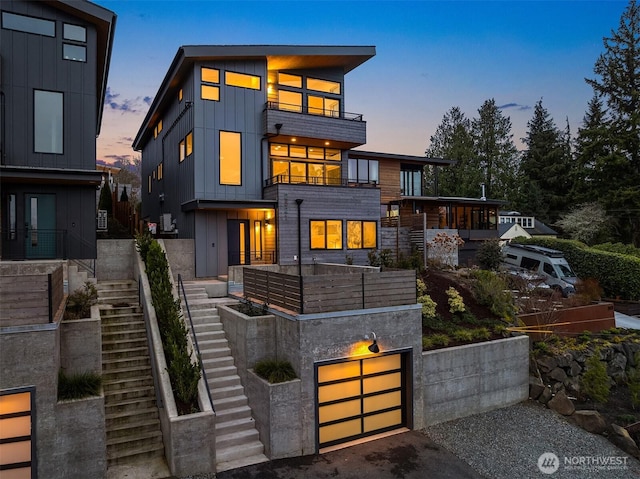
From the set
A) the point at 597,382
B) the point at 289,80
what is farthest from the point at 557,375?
the point at 289,80

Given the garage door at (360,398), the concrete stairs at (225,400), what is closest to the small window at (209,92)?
the concrete stairs at (225,400)

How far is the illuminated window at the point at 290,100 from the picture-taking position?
19391mm

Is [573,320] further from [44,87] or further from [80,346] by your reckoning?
[44,87]

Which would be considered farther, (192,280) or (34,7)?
(192,280)

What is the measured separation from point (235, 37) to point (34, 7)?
14.9 metres

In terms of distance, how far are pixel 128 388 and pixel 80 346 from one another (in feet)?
5.24

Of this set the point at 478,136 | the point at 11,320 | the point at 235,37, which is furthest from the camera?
the point at 478,136

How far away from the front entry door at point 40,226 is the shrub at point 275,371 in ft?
31.7

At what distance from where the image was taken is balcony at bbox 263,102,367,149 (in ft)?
59.4

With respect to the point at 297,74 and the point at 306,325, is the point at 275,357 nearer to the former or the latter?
the point at 306,325

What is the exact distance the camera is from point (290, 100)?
19719 millimetres

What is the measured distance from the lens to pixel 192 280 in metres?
16.6

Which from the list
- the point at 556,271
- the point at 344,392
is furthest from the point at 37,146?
the point at 556,271

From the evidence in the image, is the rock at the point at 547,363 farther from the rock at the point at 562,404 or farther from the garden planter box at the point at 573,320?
the rock at the point at 562,404
